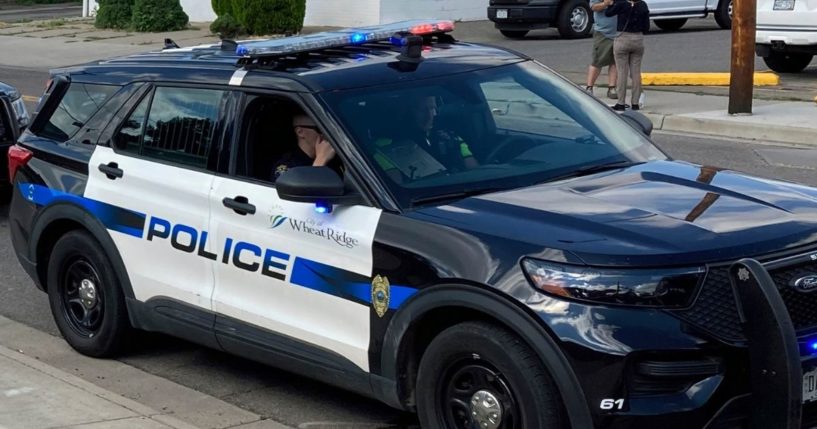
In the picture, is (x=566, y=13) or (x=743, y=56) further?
(x=566, y=13)

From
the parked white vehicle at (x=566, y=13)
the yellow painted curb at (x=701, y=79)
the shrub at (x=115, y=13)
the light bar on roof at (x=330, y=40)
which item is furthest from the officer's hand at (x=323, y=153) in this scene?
the shrub at (x=115, y=13)

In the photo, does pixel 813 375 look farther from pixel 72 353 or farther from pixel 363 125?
pixel 72 353

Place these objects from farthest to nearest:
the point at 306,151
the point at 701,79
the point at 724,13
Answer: the point at 724,13 → the point at 701,79 → the point at 306,151

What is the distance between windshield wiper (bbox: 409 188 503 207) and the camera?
4977mm

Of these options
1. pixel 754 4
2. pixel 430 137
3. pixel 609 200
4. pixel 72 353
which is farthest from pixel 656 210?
pixel 754 4

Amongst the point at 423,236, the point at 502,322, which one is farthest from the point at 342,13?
the point at 502,322

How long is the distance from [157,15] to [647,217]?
88.7ft

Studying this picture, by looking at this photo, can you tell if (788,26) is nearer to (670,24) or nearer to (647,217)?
(670,24)

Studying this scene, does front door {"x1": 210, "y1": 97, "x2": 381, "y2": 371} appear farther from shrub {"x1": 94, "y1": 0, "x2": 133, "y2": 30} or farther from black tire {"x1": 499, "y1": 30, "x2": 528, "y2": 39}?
shrub {"x1": 94, "y1": 0, "x2": 133, "y2": 30}

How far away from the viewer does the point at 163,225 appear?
593 cm

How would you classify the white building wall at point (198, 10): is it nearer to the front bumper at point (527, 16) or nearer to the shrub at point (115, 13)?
the shrub at point (115, 13)

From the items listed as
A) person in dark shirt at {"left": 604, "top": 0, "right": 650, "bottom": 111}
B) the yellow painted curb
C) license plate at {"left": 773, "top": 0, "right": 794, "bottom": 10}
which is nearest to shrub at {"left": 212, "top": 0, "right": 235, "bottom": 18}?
the yellow painted curb

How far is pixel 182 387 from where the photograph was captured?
613 cm

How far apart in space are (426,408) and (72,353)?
8.87ft
